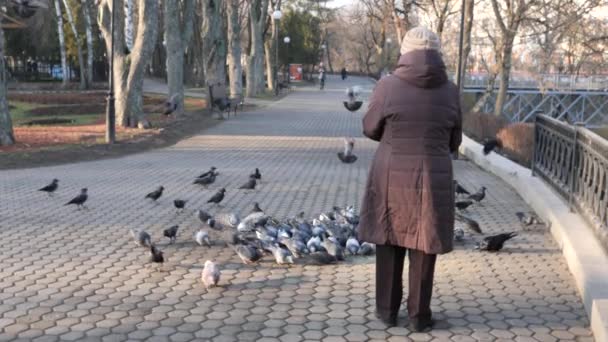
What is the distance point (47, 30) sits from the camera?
51625 millimetres

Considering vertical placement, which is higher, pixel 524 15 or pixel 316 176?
pixel 524 15

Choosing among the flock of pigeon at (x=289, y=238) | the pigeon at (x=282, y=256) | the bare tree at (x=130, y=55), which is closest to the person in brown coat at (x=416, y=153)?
the flock of pigeon at (x=289, y=238)

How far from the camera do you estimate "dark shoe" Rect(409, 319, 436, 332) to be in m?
4.72

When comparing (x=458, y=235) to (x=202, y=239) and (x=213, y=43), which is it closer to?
(x=202, y=239)

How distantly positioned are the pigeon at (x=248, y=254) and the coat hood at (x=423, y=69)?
2789 millimetres

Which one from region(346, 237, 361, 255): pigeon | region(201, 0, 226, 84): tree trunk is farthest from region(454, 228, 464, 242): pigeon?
region(201, 0, 226, 84): tree trunk

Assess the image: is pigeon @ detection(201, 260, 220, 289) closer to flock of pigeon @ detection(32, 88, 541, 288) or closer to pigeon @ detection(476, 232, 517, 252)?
flock of pigeon @ detection(32, 88, 541, 288)

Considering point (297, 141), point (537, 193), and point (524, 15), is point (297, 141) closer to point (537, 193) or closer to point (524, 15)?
point (537, 193)

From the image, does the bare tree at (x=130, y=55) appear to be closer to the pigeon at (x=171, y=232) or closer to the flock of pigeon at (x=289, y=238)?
the flock of pigeon at (x=289, y=238)

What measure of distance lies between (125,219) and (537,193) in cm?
557

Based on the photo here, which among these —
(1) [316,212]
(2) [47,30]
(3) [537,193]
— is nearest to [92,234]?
(1) [316,212]

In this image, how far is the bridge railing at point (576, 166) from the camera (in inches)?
257

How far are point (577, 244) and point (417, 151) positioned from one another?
2.91m

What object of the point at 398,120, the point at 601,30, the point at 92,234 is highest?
the point at 601,30
